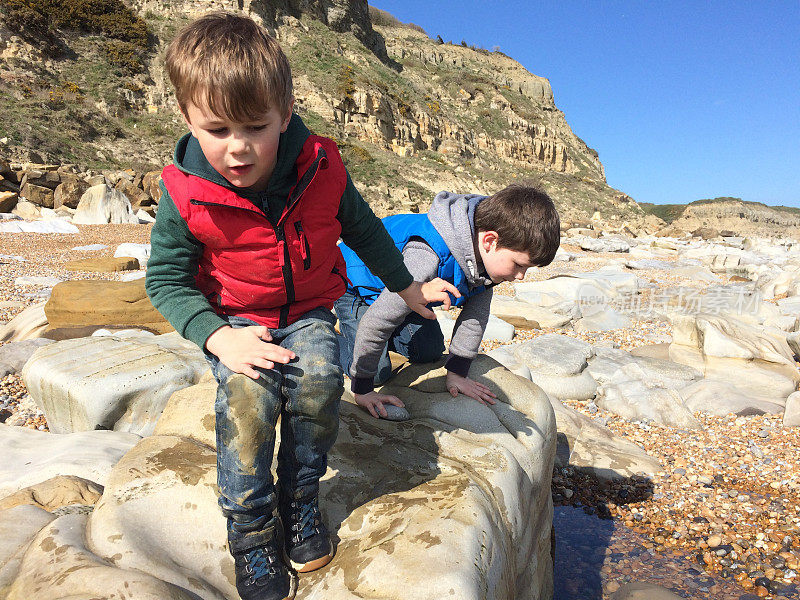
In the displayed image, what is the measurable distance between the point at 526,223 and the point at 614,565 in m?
1.81

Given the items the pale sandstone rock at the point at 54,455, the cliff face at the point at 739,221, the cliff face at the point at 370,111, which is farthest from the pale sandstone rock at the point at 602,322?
the cliff face at the point at 739,221

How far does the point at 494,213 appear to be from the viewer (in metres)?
2.45

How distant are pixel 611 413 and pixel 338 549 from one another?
3381 mm

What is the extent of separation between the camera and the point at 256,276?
1.67m

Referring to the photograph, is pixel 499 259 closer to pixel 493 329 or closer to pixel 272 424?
pixel 272 424

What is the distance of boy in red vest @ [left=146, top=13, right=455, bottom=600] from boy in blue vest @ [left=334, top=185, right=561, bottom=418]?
656 mm

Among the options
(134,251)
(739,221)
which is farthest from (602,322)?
(739,221)

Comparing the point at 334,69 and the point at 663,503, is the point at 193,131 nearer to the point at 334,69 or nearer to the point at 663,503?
the point at 663,503

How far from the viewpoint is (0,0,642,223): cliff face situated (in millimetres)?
24156

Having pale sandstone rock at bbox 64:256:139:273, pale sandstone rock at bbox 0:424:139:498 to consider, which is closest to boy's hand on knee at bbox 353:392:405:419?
pale sandstone rock at bbox 0:424:139:498

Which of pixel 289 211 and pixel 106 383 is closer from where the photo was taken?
pixel 289 211

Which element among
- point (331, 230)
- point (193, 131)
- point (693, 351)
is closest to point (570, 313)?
point (693, 351)

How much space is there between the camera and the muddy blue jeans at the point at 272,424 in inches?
60.9

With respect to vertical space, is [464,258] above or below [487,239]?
below
